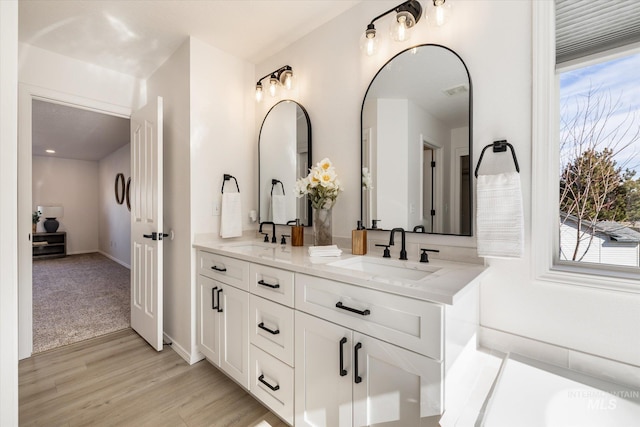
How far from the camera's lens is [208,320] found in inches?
82.4

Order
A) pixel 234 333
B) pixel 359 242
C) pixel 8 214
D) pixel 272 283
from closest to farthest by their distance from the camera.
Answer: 1. pixel 8 214
2. pixel 272 283
3. pixel 359 242
4. pixel 234 333

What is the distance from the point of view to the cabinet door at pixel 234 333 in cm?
173

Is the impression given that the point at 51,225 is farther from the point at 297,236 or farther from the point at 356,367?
the point at 356,367

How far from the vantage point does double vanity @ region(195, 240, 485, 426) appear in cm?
98

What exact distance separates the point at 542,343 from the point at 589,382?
0.18 m

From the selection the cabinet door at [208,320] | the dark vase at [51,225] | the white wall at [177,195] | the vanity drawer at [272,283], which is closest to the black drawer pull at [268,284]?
the vanity drawer at [272,283]

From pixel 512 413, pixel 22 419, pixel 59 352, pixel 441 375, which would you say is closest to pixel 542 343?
pixel 512 413

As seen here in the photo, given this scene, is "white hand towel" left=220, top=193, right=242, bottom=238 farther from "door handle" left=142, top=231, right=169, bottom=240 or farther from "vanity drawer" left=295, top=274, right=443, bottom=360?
"vanity drawer" left=295, top=274, right=443, bottom=360

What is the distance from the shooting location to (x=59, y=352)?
2.41 meters

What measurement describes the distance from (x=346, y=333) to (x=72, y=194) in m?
8.74

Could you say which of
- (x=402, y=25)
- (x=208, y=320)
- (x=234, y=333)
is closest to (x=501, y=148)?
(x=402, y=25)

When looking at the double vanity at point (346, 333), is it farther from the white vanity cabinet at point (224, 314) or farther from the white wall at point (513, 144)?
the white wall at point (513, 144)

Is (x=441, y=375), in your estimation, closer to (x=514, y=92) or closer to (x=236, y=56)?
(x=514, y=92)

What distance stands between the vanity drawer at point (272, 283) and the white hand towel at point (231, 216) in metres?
0.78
